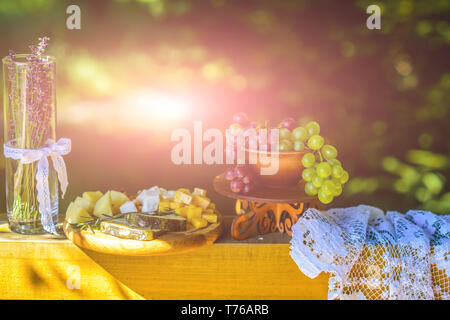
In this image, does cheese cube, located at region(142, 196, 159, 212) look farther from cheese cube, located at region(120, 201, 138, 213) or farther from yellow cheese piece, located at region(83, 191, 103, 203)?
yellow cheese piece, located at region(83, 191, 103, 203)

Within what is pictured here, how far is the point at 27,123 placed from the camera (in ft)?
6.06

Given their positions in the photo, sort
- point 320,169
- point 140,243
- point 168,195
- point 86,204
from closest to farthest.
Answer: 1. point 140,243
2. point 320,169
3. point 86,204
4. point 168,195

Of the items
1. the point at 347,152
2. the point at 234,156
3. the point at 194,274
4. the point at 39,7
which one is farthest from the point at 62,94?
the point at 347,152

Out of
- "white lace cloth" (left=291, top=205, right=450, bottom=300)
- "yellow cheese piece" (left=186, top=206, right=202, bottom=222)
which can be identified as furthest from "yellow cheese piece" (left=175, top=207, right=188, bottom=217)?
"white lace cloth" (left=291, top=205, right=450, bottom=300)

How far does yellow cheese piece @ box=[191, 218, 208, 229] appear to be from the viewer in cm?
185

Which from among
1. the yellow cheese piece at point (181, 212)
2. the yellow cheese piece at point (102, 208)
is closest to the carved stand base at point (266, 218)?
the yellow cheese piece at point (181, 212)

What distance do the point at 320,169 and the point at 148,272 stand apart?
764 mm

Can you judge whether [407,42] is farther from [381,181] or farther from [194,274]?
[194,274]

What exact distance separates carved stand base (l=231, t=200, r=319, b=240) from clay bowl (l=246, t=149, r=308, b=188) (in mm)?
94

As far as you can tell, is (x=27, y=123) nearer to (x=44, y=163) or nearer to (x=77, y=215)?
(x=44, y=163)

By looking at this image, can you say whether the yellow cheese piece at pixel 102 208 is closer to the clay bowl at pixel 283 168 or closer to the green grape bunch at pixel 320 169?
the clay bowl at pixel 283 168

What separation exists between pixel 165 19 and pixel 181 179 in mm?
852

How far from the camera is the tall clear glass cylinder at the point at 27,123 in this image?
1818 mm

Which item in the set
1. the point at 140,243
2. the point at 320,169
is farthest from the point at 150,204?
the point at 320,169
